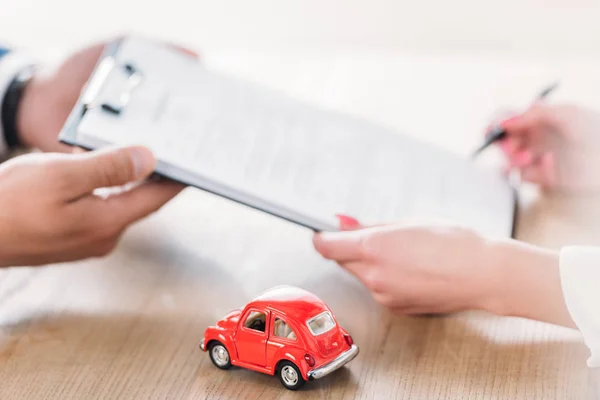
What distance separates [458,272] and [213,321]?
0.22m

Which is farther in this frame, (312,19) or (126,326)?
(312,19)

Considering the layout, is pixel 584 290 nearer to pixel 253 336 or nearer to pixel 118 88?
pixel 253 336

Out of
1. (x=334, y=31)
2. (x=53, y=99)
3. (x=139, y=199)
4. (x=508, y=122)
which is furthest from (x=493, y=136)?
(x=334, y=31)

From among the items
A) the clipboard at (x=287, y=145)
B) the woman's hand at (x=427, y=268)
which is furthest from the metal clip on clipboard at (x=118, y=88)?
the woman's hand at (x=427, y=268)

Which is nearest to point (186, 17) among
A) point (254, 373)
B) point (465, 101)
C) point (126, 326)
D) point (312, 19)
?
point (312, 19)

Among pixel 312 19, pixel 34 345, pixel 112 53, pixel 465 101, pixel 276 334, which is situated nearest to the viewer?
pixel 276 334

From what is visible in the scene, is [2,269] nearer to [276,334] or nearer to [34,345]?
[34,345]

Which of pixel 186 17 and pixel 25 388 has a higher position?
pixel 25 388

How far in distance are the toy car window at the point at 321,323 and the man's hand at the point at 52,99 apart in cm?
62

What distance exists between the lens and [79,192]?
76 centimetres

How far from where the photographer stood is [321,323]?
565 mm

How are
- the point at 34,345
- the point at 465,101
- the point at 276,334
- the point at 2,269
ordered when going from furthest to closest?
the point at 465,101, the point at 2,269, the point at 34,345, the point at 276,334

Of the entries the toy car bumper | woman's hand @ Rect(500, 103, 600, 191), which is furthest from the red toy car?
woman's hand @ Rect(500, 103, 600, 191)

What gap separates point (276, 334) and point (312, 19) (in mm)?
1621
